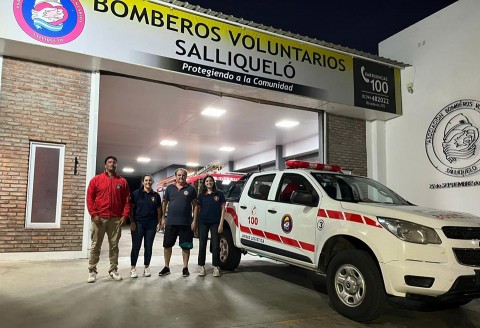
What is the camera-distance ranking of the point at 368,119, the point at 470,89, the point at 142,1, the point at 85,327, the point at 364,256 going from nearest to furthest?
the point at 85,327 → the point at 364,256 → the point at 142,1 → the point at 470,89 → the point at 368,119

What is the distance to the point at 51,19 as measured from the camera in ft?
25.3

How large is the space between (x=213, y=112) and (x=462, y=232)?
985cm

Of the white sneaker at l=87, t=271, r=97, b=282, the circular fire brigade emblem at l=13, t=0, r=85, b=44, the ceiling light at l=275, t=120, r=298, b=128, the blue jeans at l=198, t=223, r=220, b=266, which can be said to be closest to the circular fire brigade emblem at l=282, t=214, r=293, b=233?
the blue jeans at l=198, t=223, r=220, b=266

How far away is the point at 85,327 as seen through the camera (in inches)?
158

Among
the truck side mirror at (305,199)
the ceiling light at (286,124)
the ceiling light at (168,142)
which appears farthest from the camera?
the ceiling light at (168,142)

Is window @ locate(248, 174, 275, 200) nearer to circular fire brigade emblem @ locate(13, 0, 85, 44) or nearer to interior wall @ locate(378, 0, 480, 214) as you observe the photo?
circular fire brigade emblem @ locate(13, 0, 85, 44)

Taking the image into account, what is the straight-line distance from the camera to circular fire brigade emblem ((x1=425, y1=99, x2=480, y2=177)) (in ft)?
32.1

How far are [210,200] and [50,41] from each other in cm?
447

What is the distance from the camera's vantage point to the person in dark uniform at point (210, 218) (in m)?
7.00

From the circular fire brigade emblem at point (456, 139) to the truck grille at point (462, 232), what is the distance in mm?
6235

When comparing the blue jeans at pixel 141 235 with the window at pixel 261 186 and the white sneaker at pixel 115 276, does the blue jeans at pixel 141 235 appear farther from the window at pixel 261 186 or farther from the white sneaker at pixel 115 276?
the window at pixel 261 186

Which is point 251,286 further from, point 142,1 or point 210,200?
point 142,1

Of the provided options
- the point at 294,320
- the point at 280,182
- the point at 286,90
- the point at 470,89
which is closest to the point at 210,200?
the point at 280,182

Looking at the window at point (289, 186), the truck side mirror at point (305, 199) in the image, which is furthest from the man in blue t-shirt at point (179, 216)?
the truck side mirror at point (305, 199)
